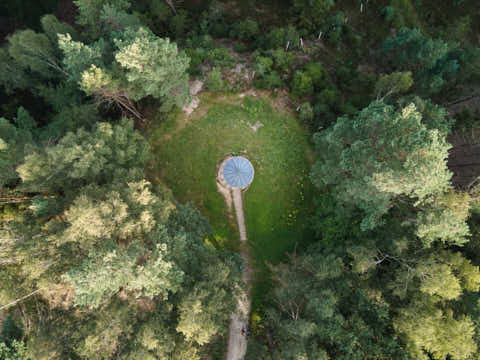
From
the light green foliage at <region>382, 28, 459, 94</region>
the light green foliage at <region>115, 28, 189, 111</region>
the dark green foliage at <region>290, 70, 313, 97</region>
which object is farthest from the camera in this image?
the dark green foliage at <region>290, 70, 313, 97</region>

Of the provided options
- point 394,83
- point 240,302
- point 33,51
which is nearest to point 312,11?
point 394,83

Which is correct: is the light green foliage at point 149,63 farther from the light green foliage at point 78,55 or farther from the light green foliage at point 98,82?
the light green foliage at point 78,55

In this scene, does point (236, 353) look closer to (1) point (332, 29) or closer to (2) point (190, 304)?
(2) point (190, 304)

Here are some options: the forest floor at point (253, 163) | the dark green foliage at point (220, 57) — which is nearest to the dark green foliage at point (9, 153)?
the forest floor at point (253, 163)

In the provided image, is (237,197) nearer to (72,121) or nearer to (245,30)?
(72,121)

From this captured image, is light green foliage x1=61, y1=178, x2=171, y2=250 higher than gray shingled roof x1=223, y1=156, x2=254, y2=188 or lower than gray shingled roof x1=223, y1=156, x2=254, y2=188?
lower

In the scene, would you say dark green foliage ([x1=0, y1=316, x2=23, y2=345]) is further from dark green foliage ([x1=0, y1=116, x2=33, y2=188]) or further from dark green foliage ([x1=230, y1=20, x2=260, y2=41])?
dark green foliage ([x1=230, y1=20, x2=260, y2=41])

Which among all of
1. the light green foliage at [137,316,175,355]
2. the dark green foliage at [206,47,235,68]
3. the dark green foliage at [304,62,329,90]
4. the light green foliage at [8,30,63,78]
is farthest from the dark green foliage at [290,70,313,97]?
the light green foliage at [8,30,63,78]
